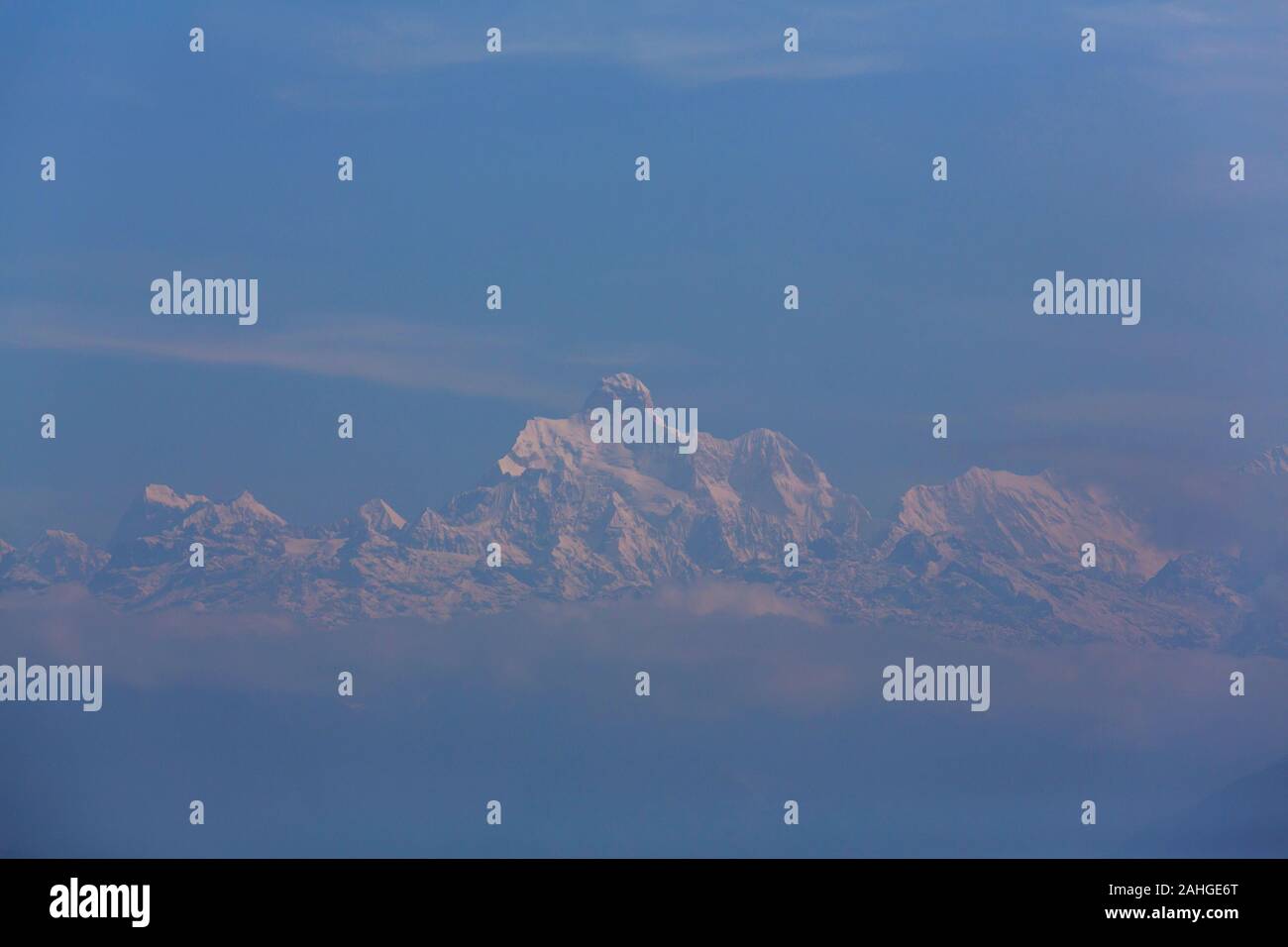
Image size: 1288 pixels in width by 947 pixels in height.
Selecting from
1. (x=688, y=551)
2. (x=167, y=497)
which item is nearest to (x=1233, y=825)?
(x=688, y=551)

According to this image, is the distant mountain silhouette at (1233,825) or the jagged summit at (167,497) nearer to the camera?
the distant mountain silhouette at (1233,825)

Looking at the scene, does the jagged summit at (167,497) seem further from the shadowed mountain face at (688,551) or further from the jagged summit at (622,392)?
the jagged summit at (622,392)

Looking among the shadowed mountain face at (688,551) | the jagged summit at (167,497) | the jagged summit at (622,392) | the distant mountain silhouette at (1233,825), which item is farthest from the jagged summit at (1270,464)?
the jagged summit at (167,497)

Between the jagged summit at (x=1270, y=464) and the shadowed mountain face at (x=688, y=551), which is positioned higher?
the jagged summit at (x=1270, y=464)

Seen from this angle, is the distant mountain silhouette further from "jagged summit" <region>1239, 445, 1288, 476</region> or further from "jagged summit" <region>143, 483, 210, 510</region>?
"jagged summit" <region>143, 483, 210, 510</region>

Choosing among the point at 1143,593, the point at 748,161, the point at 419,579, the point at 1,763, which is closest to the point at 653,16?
the point at 748,161

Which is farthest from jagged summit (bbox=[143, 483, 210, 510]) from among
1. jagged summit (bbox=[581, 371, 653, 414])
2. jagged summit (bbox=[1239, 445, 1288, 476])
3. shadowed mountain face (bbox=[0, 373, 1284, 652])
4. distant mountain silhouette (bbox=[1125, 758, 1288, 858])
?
jagged summit (bbox=[1239, 445, 1288, 476])

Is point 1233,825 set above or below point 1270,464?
below

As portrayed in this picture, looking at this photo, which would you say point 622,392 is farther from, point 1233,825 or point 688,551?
point 1233,825

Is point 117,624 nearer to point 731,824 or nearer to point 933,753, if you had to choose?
point 731,824
